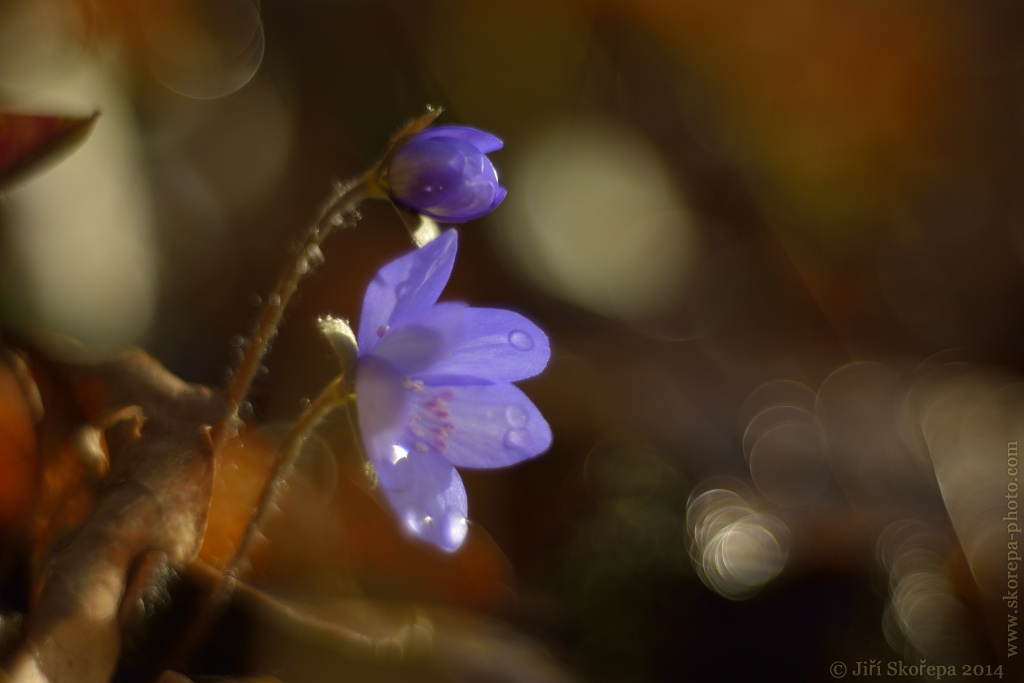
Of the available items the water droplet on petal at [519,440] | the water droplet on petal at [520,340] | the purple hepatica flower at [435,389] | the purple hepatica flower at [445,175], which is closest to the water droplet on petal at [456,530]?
the purple hepatica flower at [435,389]

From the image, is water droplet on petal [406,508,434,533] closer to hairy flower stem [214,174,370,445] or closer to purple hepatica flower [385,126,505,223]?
hairy flower stem [214,174,370,445]

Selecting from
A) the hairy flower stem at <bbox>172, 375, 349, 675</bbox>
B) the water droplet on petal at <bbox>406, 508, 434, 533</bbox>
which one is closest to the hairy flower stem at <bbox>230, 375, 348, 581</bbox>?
the hairy flower stem at <bbox>172, 375, 349, 675</bbox>

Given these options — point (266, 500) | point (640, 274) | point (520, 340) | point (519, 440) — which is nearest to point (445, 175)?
Answer: point (520, 340)

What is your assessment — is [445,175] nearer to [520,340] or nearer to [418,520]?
[520,340]

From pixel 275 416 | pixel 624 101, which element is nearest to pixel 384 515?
pixel 275 416

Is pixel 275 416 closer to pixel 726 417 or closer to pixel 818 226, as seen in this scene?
pixel 726 417

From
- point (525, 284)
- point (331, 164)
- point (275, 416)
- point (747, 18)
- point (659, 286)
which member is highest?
point (747, 18)

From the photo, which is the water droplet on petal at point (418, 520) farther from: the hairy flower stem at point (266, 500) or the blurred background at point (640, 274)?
the blurred background at point (640, 274)
